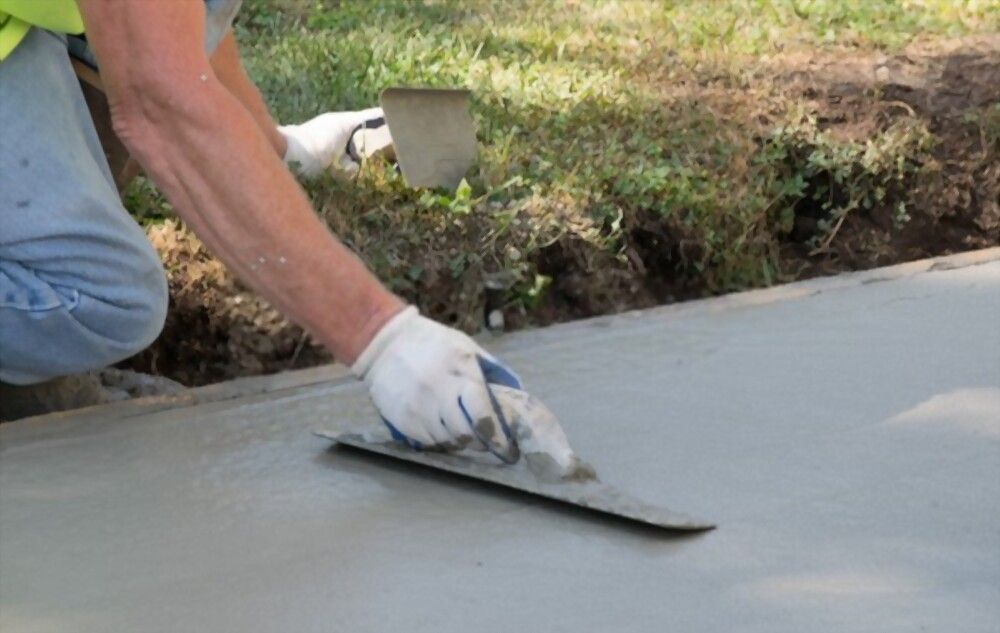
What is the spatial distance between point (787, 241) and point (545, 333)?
0.90 meters

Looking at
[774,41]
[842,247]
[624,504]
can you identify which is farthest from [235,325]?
[774,41]

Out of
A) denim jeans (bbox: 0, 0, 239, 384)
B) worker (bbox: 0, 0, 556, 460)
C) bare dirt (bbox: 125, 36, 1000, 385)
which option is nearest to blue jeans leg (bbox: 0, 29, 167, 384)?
denim jeans (bbox: 0, 0, 239, 384)

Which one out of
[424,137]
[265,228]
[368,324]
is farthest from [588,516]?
[424,137]

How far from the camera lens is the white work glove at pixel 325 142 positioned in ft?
11.2

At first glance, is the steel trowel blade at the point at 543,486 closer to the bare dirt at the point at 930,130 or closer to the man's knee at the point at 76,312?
the man's knee at the point at 76,312

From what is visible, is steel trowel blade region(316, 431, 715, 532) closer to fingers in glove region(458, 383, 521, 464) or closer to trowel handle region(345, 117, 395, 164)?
fingers in glove region(458, 383, 521, 464)

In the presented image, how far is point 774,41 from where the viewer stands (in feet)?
15.2

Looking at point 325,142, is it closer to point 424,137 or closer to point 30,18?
point 424,137

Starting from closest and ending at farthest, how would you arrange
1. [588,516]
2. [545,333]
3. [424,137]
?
[588,516] → [545,333] → [424,137]

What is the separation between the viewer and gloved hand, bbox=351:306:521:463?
2.16 meters

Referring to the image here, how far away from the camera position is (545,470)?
2213 millimetres

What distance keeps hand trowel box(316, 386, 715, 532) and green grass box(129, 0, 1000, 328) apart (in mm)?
894

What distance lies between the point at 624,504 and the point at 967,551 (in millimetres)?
468

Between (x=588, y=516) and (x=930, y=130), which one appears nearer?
(x=588, y=516)
